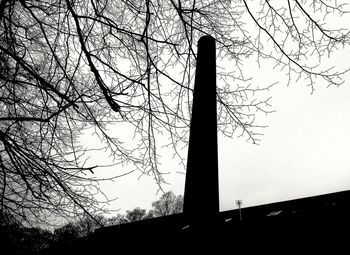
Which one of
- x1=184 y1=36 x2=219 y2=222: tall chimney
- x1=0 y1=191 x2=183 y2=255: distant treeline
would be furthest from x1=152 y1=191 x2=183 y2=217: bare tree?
x1=184 y1=36 x2=219 y2=222: tall chimney

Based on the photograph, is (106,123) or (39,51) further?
(39,51)

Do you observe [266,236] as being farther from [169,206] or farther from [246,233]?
[169,206]

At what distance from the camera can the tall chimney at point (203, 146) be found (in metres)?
3.05

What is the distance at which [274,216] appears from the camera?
1.61 meters

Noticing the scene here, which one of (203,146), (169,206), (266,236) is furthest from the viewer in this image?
(169,206)

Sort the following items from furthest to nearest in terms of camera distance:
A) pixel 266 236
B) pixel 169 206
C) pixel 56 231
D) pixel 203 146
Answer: pixel 169 206 → pixel 56 231 → pixel 203 146 → pixel 266 236

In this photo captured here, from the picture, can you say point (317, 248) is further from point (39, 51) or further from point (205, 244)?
point (39, 51)

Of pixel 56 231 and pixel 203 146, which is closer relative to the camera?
pixel 203 146

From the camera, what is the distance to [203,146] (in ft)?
11.1

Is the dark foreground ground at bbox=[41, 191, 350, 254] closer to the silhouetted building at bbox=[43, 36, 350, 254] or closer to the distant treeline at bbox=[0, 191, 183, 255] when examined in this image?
the silhouetted building at bbox=[43, 36, 350, 254]

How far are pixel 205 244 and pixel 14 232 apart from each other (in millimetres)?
3413

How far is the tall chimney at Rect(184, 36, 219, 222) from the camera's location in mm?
3051

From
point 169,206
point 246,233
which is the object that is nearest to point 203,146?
point 246,233

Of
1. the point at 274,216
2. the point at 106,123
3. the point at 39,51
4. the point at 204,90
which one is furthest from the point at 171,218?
the point at 39,51
